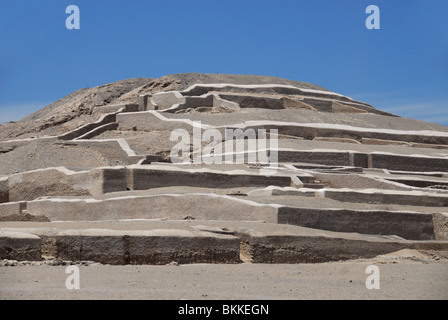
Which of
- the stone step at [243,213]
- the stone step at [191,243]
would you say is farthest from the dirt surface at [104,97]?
the stone step at [191,243]

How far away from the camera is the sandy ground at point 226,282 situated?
5121 millimetres

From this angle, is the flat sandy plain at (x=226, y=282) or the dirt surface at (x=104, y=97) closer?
the flat sandy plain at (x=226, y=282)

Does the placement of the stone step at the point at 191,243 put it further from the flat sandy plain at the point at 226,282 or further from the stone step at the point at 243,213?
the stone step at the point at 243,213

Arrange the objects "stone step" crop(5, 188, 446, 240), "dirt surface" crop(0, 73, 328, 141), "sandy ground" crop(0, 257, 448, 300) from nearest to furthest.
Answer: "sandy ground" crop(0, 257, 448, 300), "stone step" crop(5, 188, 446, 240), "dirt surface" crop(0, 73, 328, 141)

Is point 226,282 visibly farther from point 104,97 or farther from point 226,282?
point 104,97

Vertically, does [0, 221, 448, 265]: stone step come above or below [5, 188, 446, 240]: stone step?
below

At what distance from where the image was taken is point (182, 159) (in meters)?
17.8

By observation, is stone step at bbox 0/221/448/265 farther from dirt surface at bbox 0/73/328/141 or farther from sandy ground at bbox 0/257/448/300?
dirt surface at bbox 0/73/328/141

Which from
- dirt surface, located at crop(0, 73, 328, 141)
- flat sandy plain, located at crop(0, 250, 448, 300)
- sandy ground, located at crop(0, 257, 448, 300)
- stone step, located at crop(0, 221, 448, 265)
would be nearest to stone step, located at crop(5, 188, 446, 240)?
stone step, located at crop(0, 221, 448, 265)

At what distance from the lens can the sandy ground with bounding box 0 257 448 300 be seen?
5.12m

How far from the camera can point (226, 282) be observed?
20.1 ft

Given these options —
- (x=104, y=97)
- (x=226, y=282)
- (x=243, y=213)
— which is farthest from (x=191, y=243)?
(x=104, y=97)
